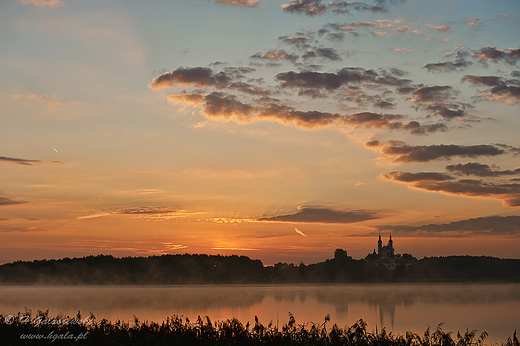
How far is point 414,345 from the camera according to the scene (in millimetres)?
17750

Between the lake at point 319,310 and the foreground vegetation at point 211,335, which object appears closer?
the foreground vegetation at point 211,335

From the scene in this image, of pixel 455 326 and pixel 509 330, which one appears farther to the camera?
pixel 455 326

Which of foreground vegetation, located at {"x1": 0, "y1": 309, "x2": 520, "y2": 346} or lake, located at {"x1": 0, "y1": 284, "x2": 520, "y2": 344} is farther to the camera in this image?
lake, located at {"x1": 0, "y1": 284, "x2": 520, "y2": 344}

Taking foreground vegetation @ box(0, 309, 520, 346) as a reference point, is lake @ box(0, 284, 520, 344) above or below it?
below

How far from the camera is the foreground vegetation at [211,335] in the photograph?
1766 cm

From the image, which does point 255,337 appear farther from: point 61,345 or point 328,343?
point 61,345

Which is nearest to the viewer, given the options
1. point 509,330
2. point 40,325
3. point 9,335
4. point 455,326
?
point 9,335

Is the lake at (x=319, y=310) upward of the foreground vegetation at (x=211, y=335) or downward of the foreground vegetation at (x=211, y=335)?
downward

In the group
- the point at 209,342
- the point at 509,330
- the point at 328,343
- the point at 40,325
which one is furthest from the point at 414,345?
the point at 509,330

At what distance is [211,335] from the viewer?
757 inches

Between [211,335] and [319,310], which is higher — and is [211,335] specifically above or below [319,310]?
above

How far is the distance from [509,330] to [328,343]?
3838cm

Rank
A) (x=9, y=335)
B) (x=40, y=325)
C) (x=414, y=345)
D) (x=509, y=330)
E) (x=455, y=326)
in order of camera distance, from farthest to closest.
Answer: (x=455, y=326) → (x=509, y=330) → (x=40, y=325) → (x=9, y=335) → (x=414, y=345)

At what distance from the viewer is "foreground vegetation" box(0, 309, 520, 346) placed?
57.9ft
